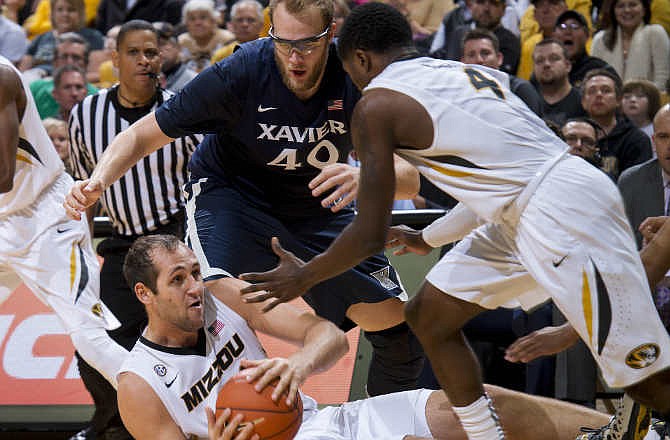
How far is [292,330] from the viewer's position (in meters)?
4.22

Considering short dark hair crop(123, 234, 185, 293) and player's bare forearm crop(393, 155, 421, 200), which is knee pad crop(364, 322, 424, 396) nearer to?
player's bare forearm crop(393, 155, 421, 200)

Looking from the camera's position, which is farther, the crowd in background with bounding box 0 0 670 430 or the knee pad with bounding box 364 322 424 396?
the crowd in background with bounding box 0 0 670 430

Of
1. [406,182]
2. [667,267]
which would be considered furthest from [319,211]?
[667,267]

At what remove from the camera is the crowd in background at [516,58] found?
670cm

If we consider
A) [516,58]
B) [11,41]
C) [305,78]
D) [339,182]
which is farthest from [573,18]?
[11,41]

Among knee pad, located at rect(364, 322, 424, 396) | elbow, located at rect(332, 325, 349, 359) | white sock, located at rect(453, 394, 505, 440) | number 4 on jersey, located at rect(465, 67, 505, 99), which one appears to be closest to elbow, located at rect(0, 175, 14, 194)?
knee pad, located at rect(364, 322, 424, 396)

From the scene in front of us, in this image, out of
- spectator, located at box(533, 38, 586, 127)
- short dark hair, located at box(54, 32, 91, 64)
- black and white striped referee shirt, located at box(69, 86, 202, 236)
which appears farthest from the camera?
short dark hair, located at box(54, 32, 91, 64)

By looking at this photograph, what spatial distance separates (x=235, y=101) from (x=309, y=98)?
326 millimetres

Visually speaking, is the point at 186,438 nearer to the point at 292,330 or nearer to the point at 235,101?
the point at 292,330

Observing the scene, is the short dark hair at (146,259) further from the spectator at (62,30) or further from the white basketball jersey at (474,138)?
the spectator at (62,30)

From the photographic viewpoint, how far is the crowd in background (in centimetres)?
670

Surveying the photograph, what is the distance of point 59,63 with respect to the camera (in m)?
9.82

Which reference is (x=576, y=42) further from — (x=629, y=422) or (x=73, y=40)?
(x=629, y=422)

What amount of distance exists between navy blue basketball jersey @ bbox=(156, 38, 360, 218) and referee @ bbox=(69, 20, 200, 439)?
1.79m
